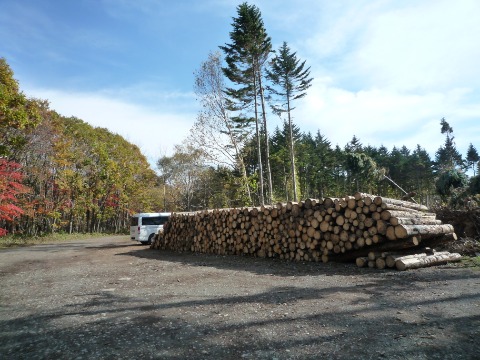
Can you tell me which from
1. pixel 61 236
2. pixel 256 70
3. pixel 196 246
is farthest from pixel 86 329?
pixel 61 236

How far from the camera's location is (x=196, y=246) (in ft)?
40.5

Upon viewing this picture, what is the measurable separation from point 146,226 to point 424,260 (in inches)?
576

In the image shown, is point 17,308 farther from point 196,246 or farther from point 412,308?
point 196,246

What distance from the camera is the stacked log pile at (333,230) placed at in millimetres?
6805

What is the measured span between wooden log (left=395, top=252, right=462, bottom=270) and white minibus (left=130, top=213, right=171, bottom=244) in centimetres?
1353

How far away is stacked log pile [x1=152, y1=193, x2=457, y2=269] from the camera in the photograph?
680 cm

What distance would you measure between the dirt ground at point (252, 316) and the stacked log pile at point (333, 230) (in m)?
0.84

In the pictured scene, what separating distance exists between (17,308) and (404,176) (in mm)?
58724

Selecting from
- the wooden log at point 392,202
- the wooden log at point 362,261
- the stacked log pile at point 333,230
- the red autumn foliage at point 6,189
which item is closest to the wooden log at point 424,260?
the stacked log pile at point 333,230

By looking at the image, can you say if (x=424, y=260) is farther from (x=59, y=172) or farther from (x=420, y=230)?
(x=59, y=172)

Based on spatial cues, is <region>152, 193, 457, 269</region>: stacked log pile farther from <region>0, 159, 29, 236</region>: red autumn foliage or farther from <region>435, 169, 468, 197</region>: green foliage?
<region>0, 159, 29, 236</region>: red autumn foliage

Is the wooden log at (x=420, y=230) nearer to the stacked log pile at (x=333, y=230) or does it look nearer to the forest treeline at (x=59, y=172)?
the stacked log pile at (x=333, y=230)

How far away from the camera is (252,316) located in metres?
3.73

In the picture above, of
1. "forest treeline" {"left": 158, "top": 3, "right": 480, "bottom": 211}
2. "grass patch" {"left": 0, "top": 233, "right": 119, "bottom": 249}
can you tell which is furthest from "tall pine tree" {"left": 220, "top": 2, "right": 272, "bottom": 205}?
"grass patch" {"left": 0, "top": 233, "right": 119, "bottom": 249}
